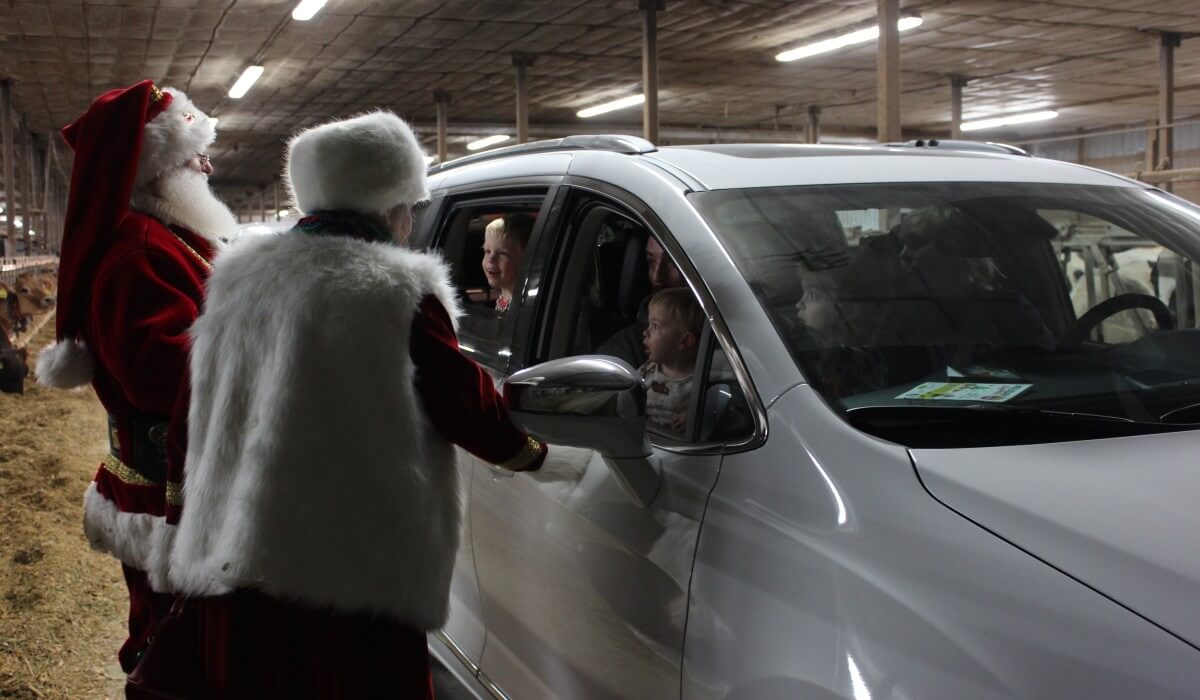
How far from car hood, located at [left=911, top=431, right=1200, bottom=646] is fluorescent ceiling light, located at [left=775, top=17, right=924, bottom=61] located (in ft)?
45.4

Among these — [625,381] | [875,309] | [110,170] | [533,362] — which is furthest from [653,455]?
[110,170]

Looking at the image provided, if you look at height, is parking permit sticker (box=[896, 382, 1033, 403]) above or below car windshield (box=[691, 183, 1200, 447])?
below

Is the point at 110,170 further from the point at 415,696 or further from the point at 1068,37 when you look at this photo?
the point at 1068,37

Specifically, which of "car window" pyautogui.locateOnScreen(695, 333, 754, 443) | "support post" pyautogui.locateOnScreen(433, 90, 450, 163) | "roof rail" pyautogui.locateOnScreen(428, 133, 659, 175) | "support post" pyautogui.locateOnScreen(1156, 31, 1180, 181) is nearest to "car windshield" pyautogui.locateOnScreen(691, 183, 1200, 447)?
"car window" pyautogui.locateOnScreen(695, 333, 754, 443)

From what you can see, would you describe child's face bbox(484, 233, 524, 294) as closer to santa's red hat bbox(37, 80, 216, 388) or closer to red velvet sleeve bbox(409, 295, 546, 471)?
santa's red hat bbox(37, 80, 216, 388)

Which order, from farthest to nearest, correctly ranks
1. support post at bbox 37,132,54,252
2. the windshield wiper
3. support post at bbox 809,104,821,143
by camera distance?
support post at bbox 809,104,821,143, support post at bbox 37,132,54,252, the windshield wiper

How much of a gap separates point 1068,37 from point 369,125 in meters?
16.7

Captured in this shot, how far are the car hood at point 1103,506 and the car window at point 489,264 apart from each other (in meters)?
1.33

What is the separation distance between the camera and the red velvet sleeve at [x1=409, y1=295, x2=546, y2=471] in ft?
6.32

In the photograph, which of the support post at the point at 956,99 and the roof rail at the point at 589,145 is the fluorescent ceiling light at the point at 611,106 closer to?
the support post at the point at 956,99

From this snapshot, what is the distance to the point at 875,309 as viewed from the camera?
1863 mm

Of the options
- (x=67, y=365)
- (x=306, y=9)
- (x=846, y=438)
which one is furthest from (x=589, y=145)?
(x=306, y=9)

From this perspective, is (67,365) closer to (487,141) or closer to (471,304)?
(471,304)

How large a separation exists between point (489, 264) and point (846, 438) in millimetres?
1869
